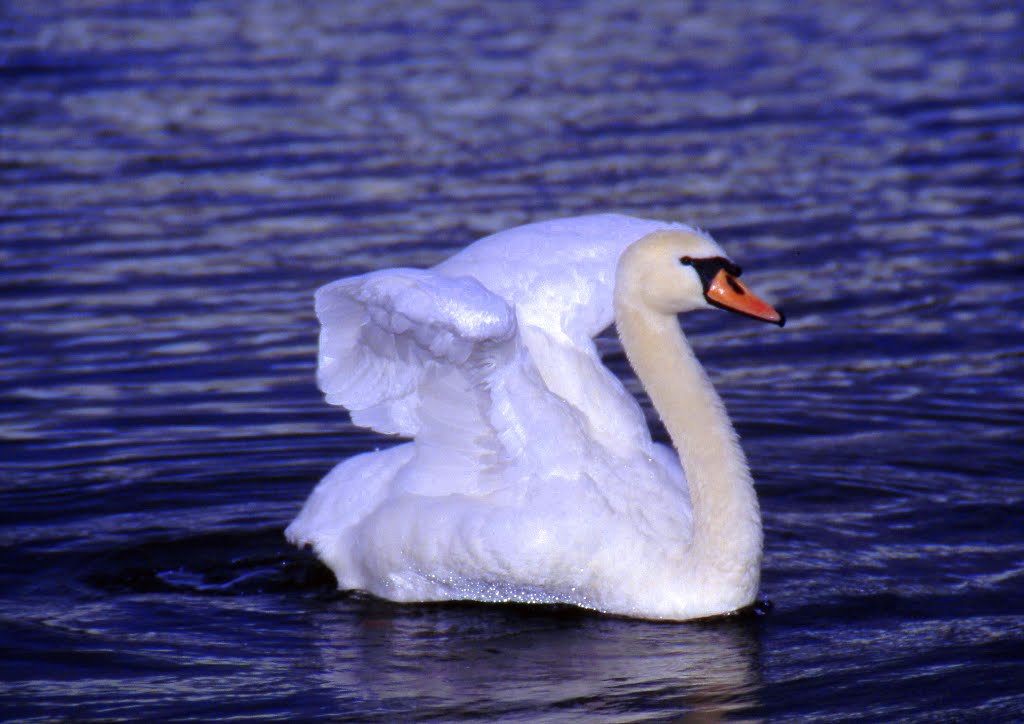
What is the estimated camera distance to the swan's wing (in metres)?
6.45

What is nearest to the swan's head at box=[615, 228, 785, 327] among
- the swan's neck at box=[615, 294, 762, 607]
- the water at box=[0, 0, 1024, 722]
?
the swan's neck at box=[615, 294, 762, 607]

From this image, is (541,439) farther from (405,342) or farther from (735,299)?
(735,299)

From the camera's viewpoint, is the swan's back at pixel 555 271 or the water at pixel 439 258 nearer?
the water at pixel 439 258

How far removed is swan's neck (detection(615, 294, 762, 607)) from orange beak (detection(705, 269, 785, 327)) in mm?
370

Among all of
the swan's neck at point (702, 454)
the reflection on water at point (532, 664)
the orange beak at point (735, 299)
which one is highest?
the orange beak at point (735, 299)

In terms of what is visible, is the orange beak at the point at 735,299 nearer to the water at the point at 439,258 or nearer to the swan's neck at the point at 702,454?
the swan's neck at the point at 702,454

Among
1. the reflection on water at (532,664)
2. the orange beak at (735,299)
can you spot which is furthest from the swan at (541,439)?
the reflection on water at (532,664)

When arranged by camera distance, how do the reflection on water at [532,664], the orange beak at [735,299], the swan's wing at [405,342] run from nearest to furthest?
1. the reflection on water at [532,664]
2. the swan's wing at [405,342]
3. the orange beak at [735,299]

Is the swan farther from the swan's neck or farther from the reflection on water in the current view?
the reflection on water

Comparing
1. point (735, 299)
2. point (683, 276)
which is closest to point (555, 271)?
point (683, 276)

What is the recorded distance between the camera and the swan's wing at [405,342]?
6.45m

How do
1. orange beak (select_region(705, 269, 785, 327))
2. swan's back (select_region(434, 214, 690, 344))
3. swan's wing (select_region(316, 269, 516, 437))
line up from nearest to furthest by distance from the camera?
swan's wing (select_region(316, 269, 516, 437)) → orange beak (select_region(705, 269, 785, 327)) → swan's back (select_region(434, 214, 690, 344))

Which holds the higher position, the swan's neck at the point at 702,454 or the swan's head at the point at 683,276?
the swan's head at the point at 683,276

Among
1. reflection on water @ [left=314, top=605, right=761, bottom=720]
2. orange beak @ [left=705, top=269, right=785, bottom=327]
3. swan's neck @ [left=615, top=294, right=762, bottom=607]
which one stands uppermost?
orange beak @ [left=705, top=269, right=785, bottom=327]
